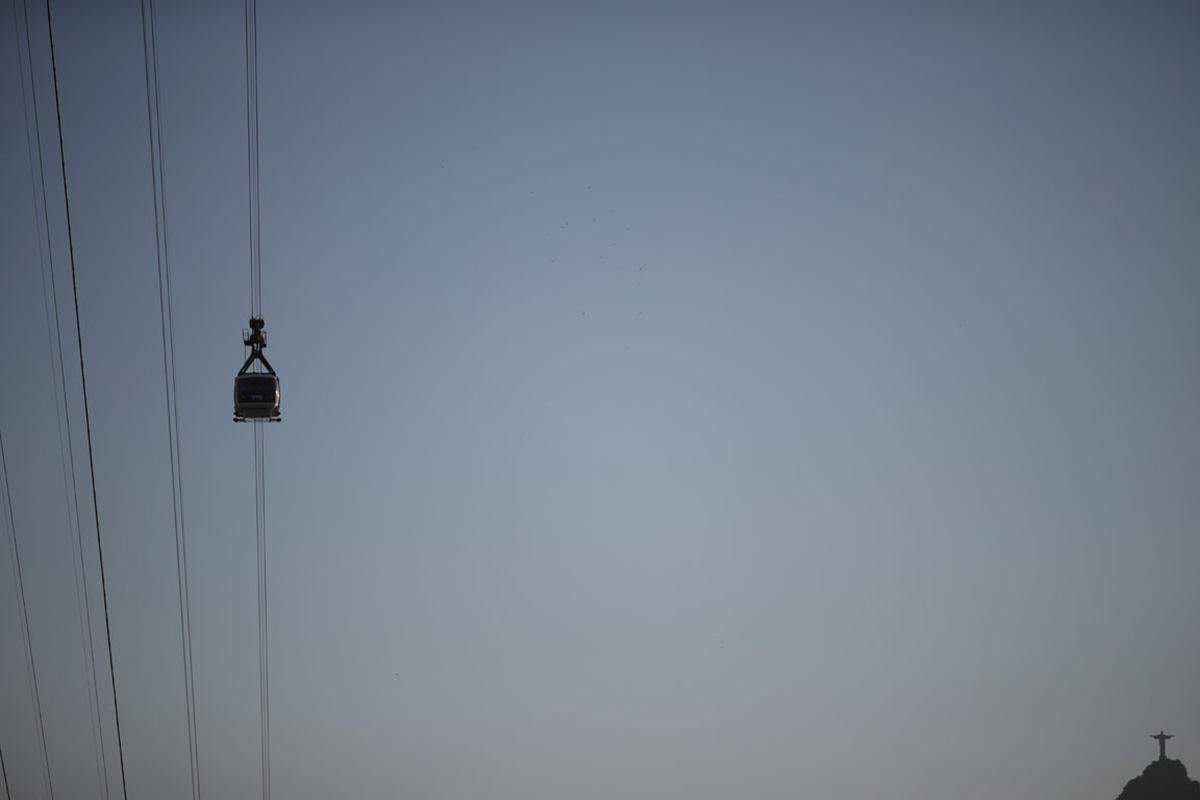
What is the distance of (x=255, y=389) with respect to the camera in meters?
17.1

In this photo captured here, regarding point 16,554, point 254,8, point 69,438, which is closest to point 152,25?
point 254,8

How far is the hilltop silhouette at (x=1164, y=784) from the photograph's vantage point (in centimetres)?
5584

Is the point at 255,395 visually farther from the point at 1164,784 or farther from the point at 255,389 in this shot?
the point at 1164,784

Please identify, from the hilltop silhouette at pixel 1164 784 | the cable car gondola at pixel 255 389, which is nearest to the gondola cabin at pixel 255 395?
the cable car gondola at pixel 255 389

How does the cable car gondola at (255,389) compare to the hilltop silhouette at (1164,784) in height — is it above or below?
above

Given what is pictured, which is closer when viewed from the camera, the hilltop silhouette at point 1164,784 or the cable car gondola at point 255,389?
the cable car gondola at point 255,389

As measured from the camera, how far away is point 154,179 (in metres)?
23.0

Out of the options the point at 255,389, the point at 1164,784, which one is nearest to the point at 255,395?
the point at 255,389

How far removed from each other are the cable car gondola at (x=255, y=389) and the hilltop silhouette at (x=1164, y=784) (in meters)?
51.4

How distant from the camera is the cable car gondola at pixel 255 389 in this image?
1709cm

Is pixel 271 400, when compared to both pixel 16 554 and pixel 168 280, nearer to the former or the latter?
pixel 168 280

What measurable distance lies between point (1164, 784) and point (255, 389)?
5267cm

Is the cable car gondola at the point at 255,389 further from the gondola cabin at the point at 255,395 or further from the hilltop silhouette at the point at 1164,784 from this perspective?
the hilltop silhouette at the point at 1164,784

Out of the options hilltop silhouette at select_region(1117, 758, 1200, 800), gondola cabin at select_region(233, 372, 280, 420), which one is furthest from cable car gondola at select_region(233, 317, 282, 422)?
hilltop silhouette at select_region(1117, 758, 1200, 800)
